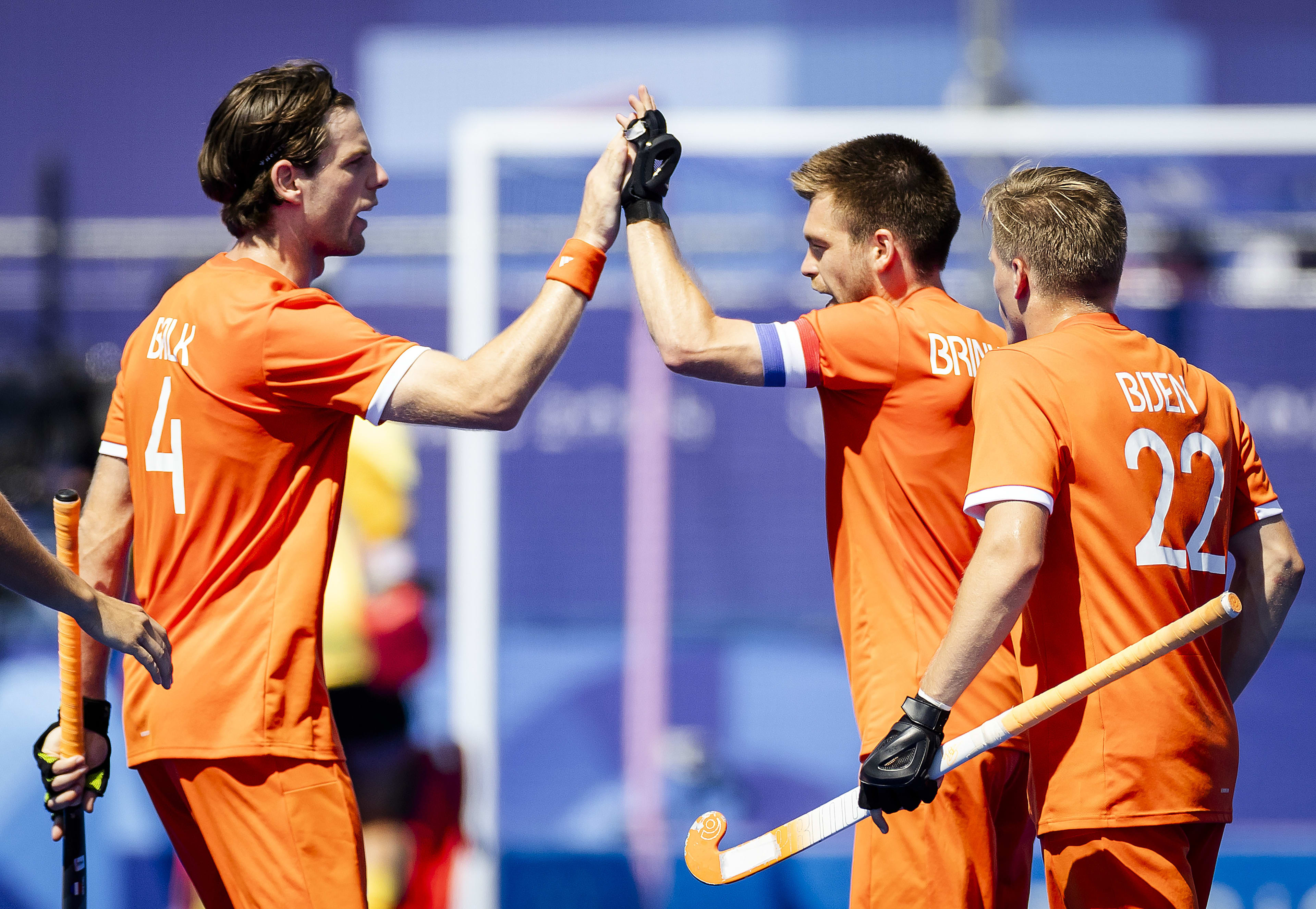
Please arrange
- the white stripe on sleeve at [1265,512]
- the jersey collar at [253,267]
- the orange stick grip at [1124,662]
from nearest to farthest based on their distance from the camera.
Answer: the orange stick grip at [1124,662] → the jersey collar at [253,267] → the white stripe on sleeve at [1265,512]

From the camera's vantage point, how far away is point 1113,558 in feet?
6.24

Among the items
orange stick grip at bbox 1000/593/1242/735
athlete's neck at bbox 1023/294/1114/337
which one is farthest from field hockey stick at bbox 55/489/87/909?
athlete's neck at bbox 1023/294/1114/337

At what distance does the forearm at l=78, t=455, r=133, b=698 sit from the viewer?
86.8 inches

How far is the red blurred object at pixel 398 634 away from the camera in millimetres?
4371

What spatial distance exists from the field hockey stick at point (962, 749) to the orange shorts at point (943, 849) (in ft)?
0.21

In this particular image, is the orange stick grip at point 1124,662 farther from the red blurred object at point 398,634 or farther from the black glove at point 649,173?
the red blurred object at point 398,634

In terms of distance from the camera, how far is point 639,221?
219 cm

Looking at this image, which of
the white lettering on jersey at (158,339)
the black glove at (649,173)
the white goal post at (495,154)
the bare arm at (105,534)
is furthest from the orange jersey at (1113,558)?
the white goal post at (495,154)

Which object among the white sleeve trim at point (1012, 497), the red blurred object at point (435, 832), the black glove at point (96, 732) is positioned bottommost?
the red blurred object at point (435, 832)

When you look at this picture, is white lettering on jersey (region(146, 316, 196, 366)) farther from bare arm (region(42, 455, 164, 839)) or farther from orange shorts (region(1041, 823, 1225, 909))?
orange shorts (region(1041, 823, 1225, 909))

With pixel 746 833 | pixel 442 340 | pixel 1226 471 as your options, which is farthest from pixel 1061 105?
pixel 1226 471

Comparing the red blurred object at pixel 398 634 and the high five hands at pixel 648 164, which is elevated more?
the high five hands at pixel 648 164

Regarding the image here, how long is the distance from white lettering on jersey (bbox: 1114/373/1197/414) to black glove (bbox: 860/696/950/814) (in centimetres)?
62

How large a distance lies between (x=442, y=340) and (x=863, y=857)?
8034 millimetres
